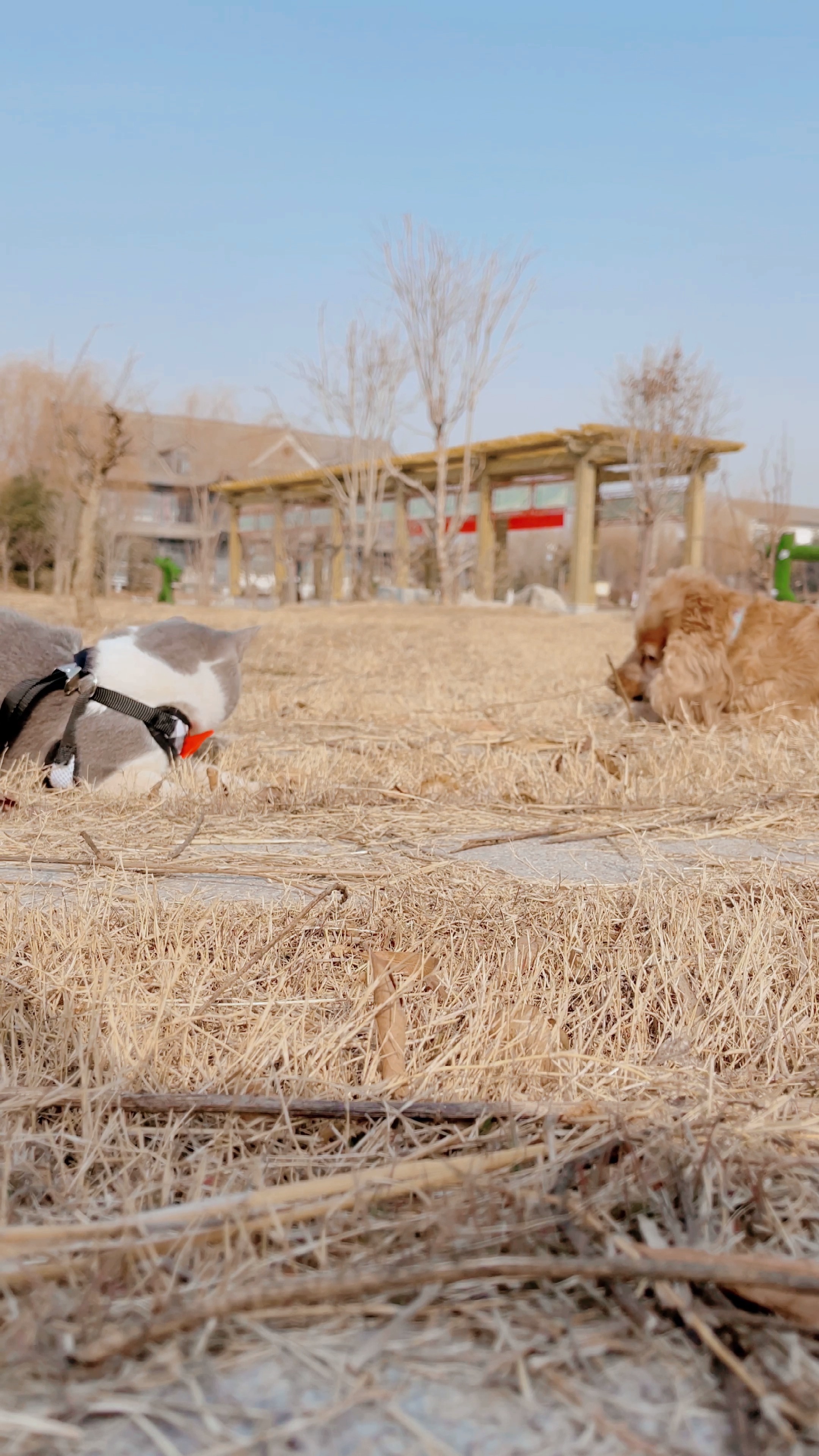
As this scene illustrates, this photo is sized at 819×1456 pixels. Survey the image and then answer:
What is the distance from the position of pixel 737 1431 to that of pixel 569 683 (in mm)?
7147

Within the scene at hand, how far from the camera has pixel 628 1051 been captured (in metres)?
1.80

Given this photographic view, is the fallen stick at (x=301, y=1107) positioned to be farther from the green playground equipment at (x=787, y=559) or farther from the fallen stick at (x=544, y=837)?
the green playground equipment at (x=787, y=559)

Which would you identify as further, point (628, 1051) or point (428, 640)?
point (428, 640)

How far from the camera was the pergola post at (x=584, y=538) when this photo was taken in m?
24.7

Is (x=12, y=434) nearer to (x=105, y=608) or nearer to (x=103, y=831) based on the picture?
(x=105, y=608)

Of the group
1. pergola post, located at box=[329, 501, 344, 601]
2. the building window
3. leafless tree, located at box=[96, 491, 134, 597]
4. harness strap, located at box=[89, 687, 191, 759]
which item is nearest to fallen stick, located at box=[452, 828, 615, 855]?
harness strap, located at box=[89, 687, 191, 759]

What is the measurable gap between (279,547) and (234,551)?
3.79 metres

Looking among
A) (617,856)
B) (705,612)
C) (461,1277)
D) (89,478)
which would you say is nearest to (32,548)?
(89,478)

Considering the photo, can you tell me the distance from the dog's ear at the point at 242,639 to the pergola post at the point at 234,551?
108 feet

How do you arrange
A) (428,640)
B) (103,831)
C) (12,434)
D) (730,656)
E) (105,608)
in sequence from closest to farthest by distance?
(103,831)
(730,656)
(428,640)
(105,608)
(12,434)

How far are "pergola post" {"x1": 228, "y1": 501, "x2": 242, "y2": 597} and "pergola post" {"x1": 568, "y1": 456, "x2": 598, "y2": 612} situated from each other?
47.3 feet

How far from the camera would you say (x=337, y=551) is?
30594 mm

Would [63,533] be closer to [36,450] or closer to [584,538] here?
[36,450]

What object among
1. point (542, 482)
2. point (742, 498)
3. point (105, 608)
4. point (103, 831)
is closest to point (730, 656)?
point (103, 831)
